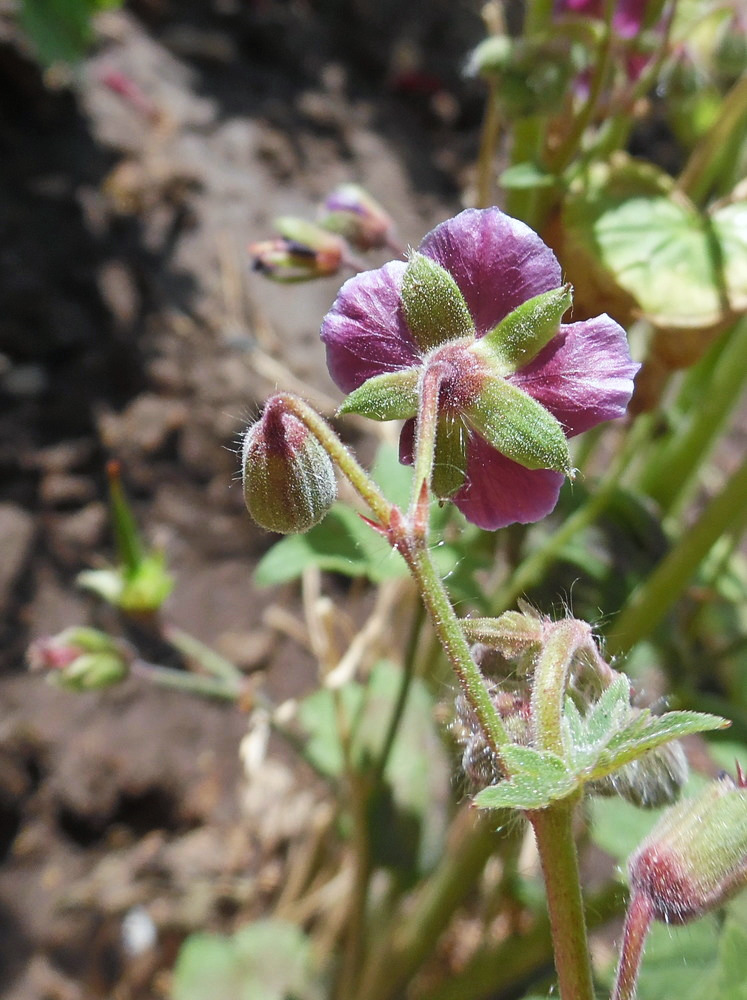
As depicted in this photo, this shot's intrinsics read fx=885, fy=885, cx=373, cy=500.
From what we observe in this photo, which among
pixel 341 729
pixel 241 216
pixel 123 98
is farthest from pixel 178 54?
pixel 341 729

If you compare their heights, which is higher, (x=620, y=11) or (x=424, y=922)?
(x=620, y=11)

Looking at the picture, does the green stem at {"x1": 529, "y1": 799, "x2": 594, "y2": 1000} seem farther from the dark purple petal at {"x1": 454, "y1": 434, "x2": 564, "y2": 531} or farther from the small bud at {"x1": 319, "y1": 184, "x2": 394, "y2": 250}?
the small bud at {"x1": 319, "y1": 184, "x2": 394, "y2": 250}

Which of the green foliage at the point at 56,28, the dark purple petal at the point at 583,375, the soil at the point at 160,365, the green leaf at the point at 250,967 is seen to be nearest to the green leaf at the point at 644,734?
the dark purple petal at the point at 583,375

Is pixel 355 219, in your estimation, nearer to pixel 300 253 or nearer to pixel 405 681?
pixel 300 253

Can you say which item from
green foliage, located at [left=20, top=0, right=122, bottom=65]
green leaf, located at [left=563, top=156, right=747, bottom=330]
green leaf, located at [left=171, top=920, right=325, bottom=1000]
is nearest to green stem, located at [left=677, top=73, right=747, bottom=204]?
green leaf, located at [left=563, top=156, right=747, bottom=330]

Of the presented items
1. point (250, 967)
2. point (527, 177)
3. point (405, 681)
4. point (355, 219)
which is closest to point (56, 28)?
point (355, 219)

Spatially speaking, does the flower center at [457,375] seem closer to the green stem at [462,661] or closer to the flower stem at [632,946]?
the green stem at [462,661]

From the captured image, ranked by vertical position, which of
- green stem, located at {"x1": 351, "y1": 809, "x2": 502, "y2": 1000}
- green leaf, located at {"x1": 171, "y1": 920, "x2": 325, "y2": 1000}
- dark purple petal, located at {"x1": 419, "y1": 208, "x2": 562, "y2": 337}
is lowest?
green leaf, located at {"x1": 171, "y1": 920, "x2": 325, "y2": 1000}

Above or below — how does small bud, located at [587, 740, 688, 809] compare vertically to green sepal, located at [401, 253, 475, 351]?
below
